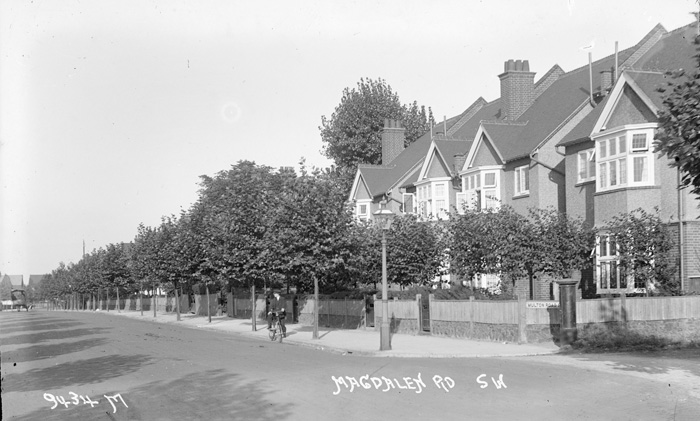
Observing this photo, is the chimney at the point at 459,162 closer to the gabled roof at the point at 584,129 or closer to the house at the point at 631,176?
the gabled roof at the point at 584,129

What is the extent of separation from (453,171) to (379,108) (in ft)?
88.7

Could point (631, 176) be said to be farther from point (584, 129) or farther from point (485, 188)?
point (485, 188)

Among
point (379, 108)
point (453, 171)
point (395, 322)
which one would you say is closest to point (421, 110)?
point (379, 108)

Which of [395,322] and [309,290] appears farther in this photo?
[309,290]

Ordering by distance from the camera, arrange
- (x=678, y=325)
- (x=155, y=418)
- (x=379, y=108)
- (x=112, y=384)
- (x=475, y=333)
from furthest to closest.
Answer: (x=379, y=108) → (x=475, y=333) → (x=678, y=325) → (x=112, y=384) → (x=155, y=418)

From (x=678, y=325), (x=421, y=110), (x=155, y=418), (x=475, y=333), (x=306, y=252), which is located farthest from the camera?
(x=421, y=110)

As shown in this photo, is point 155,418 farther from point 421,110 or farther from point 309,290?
point 421,110

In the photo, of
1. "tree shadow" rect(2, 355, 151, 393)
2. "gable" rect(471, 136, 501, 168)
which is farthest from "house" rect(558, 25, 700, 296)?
"tree shadow" rect(2, 355, 151, 393)

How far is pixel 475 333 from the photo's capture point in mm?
26609

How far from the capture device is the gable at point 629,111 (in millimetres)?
28656

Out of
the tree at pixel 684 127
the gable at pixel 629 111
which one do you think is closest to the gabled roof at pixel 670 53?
the gable at pixel 629 111

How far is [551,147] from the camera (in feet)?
116

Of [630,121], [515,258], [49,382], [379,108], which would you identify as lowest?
[49,382]

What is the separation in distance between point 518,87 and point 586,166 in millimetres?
11503
